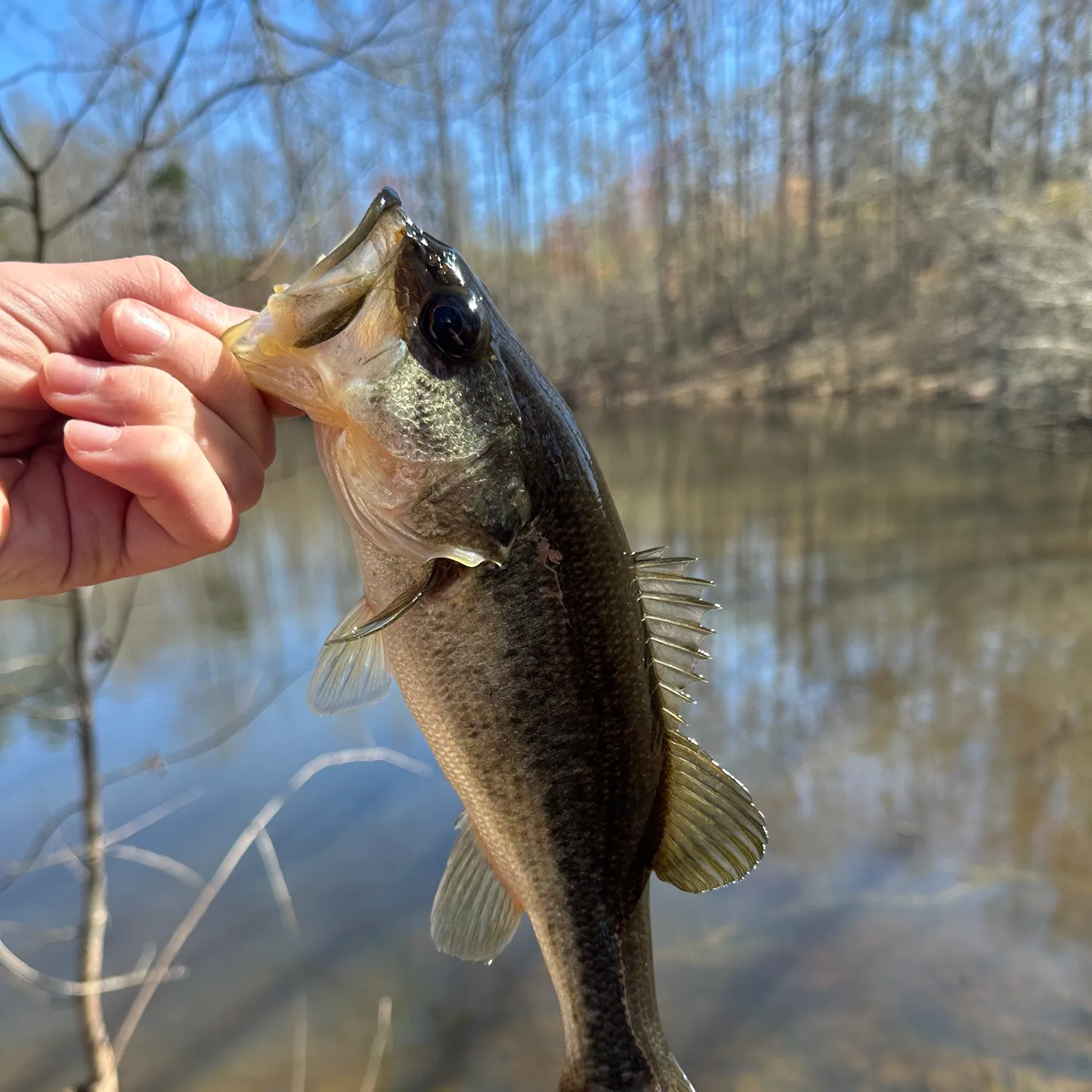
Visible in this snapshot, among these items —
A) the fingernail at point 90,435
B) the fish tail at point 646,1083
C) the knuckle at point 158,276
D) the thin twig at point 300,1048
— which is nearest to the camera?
the fingernail at point 90,435

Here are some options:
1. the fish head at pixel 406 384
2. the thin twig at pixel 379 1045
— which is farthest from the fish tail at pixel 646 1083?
the thin twig at pixel 379 1045

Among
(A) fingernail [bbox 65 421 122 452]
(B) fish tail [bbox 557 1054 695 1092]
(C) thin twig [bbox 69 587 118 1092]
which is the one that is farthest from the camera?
(C) thin twig [bbox 69 587 118 1092]

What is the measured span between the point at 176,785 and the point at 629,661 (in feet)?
17.0

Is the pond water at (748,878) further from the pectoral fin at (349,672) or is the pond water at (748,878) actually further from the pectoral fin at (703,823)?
the pectoral fin at (703,823)

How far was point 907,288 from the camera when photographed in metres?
24.4

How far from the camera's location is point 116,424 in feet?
4.28

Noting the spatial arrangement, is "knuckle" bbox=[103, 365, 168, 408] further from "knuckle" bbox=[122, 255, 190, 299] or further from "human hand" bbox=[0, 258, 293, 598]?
"knuckle" bbox=[122, 255, 190, 299]

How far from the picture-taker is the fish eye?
136cm

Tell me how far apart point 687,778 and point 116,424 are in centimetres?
122

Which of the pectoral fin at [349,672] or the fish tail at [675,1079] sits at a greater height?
the pectoral fin at [349,672]

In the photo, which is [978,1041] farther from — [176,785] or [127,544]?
[176,785]

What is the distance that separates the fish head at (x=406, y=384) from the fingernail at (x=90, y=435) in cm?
25

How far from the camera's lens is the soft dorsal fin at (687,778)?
1493 mm

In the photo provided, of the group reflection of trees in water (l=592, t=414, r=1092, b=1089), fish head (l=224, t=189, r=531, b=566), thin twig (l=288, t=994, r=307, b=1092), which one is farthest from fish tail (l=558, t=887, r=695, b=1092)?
thin twig (l=288, t=994, r=307, b=1092)
